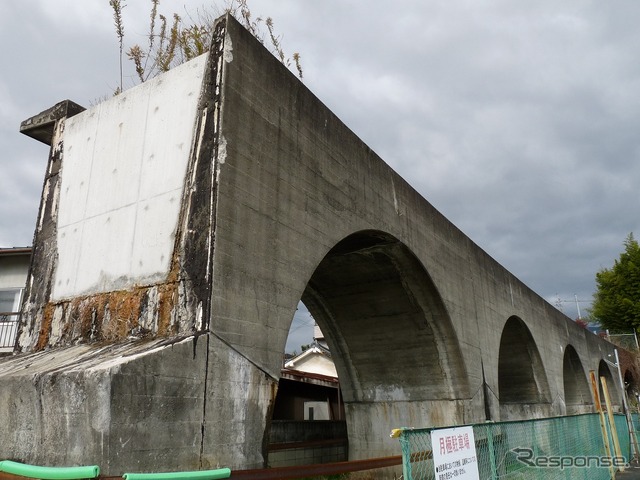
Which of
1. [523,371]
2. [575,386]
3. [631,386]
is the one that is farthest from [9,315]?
[631,386]

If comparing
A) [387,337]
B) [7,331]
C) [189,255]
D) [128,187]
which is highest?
[128,187]

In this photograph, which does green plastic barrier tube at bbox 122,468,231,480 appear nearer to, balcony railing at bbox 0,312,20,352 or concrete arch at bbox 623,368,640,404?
balcony railing at bbox 0,312,20,352

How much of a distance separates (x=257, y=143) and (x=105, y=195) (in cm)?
191

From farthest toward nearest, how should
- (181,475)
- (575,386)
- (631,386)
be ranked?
1. (631,386)
2. (575,386)
3. (181,475)

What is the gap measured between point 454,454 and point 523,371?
14.8 m

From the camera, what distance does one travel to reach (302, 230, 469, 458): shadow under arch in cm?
1026

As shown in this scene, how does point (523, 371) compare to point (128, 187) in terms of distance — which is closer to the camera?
point (128, 187)

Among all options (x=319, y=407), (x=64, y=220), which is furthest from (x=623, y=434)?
(x=64, y=220)

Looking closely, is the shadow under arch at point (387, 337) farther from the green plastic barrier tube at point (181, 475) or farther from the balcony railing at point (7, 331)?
the green plastic barrier tube at point (181, 475)

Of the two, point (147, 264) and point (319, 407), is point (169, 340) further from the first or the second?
point (319, 407)

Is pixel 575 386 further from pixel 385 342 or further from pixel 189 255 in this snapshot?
pixel 189 255

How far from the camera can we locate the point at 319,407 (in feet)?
57.4

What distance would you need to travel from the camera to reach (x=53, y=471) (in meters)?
2.66

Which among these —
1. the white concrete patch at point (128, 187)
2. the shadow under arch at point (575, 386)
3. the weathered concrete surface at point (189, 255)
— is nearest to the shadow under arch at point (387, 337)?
the weathered concrete surface at point (189, 255)
